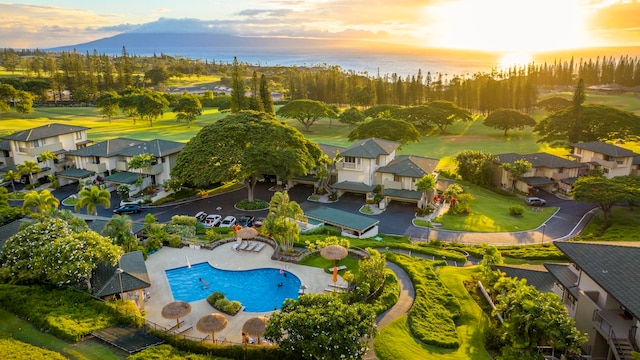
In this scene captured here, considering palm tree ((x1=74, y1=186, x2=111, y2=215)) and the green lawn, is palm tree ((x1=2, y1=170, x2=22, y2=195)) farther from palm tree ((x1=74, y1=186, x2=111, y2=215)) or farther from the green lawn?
the green lawn

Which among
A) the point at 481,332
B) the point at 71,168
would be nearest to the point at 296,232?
the point at 481,332

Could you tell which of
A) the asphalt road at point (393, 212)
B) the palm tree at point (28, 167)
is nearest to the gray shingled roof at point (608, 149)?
the asphalt road at point (393, 212)

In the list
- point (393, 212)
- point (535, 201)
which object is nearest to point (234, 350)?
point (393, 212)

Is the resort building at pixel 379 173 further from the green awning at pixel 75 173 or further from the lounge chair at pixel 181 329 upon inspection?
the green awning at pixel 75 173

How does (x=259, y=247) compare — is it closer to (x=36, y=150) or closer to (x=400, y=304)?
(x=400, y=304)

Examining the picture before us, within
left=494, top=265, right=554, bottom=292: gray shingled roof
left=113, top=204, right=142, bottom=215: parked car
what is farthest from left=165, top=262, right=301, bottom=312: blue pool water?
left=113, top=204, right=142, bottom=215: parked car
